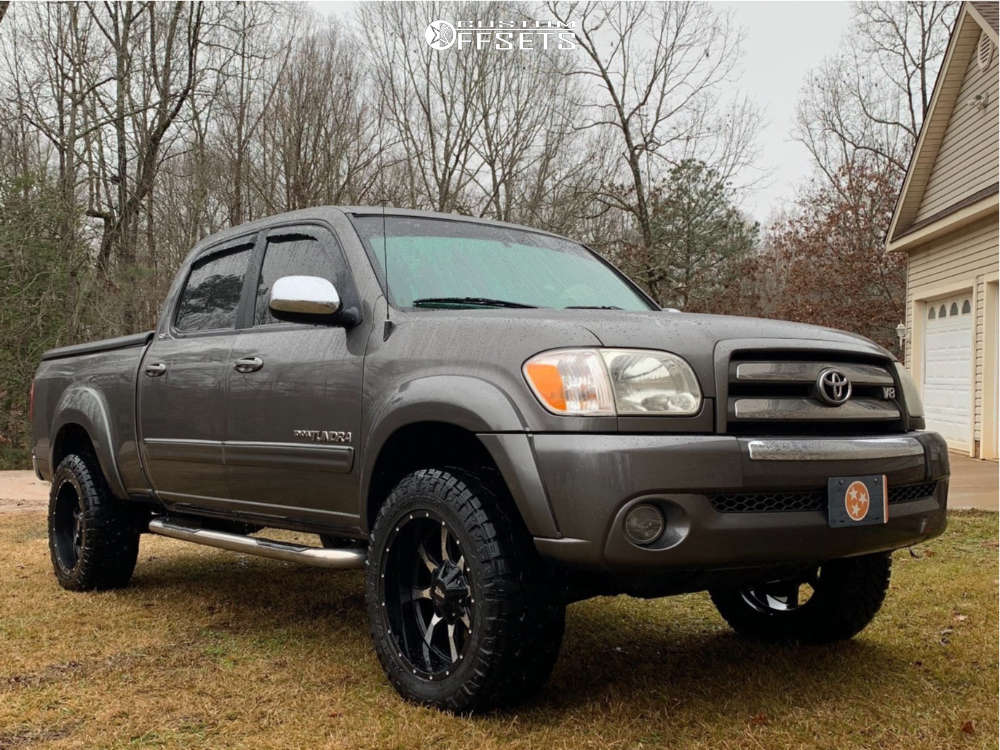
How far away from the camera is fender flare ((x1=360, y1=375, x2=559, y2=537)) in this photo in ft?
10.1

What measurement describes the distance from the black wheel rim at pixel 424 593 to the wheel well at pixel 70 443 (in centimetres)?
309

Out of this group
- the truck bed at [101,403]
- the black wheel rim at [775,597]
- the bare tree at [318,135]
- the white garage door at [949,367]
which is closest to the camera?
the black wheel rim at [775,597]

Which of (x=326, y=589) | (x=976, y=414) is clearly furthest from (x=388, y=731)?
(x=976, y=414)

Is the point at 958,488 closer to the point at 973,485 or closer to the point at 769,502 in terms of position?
the point at 973,485

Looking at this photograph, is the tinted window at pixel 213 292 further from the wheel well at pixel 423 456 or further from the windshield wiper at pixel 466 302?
the wheel well at pixel 423 456

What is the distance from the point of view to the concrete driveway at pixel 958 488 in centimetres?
918

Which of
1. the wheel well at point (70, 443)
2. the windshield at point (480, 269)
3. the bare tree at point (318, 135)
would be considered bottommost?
the wheel well at point (70, 443)

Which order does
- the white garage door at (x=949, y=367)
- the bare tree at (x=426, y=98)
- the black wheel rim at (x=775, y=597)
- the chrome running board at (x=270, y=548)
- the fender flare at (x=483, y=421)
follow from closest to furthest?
the fender flare at (x=483, y=421), the chrome running board at (x=270, y=548), the black wheel rim at (x=775, y=597), the white garage door at (x=949, y=367), the bare tree at (x=426, y=98)

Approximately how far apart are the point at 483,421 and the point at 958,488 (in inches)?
332

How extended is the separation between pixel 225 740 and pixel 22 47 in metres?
22.8

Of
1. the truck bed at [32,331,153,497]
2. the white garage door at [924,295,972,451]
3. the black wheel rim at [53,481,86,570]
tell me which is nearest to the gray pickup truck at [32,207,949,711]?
the truck bed at [32,331,153,497]

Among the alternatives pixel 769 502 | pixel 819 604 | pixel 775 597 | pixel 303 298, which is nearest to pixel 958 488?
pixel 775 597

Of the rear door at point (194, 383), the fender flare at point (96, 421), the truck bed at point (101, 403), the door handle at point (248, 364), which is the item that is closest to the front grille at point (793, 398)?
the door handle at point (248, 364)

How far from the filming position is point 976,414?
537 inches
